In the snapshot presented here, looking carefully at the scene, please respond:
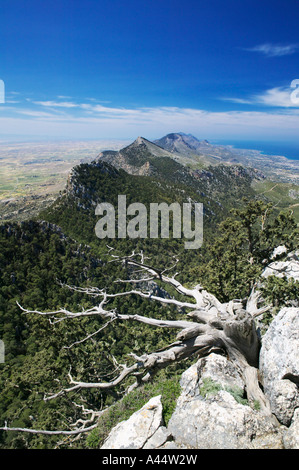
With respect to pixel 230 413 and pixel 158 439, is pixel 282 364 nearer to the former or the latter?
pixel 230 413

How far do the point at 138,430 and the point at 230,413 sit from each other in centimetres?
344

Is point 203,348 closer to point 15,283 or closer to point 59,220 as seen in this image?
point 15,283

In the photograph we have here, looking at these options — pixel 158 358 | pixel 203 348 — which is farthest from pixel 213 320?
pixel 158 358

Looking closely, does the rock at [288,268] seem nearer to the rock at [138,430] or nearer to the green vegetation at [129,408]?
the green vegetation at [129,408]

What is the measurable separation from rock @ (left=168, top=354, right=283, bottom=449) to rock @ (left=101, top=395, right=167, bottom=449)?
0.62 m

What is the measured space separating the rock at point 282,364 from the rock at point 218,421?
28.9 inches

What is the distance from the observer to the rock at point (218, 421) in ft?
24.8

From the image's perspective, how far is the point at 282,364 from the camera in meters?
8.48

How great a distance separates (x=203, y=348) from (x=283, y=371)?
12.0 feet

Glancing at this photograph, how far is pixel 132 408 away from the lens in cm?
1110

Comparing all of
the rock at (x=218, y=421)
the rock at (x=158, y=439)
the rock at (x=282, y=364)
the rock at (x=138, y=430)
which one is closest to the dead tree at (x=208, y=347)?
the rock at (x=282, y=364)

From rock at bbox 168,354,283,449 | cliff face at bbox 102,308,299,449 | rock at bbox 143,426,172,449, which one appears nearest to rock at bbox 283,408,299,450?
cliff face at bbox 102,308,299,449

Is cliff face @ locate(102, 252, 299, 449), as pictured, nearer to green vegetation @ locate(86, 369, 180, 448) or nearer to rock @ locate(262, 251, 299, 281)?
green vegetation @ locate(86, 369, 180, 448)

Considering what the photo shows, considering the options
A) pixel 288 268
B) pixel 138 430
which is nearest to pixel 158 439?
pixel 138 430
